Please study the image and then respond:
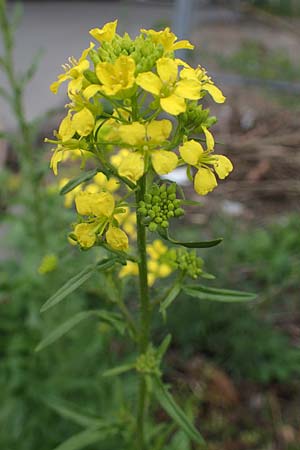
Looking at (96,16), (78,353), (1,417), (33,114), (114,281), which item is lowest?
(1,417)

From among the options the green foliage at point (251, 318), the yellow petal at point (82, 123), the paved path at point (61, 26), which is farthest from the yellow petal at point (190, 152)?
the paved path at point (61, 26)

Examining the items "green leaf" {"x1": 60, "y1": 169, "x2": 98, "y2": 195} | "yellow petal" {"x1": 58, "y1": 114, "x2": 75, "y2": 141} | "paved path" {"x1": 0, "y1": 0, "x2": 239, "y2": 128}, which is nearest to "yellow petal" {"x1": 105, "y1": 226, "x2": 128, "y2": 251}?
"green leaf" {"x1": 60, "y1": 169, "x2": 98, "y2": 195}

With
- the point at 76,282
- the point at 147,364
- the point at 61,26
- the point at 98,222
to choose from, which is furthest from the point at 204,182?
the point at 61,26

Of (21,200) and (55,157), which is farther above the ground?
(55,157)

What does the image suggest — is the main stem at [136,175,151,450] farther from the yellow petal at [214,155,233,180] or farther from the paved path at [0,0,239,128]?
the paved path at [0,0,239,128]

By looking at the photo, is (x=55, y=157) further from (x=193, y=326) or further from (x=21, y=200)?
(x=193, y=326)

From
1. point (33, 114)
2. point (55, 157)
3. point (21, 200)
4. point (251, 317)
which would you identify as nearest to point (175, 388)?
point (251, 317)

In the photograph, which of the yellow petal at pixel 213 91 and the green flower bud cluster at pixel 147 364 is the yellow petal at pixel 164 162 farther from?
the green flower bud cluster at pixel 147 364
